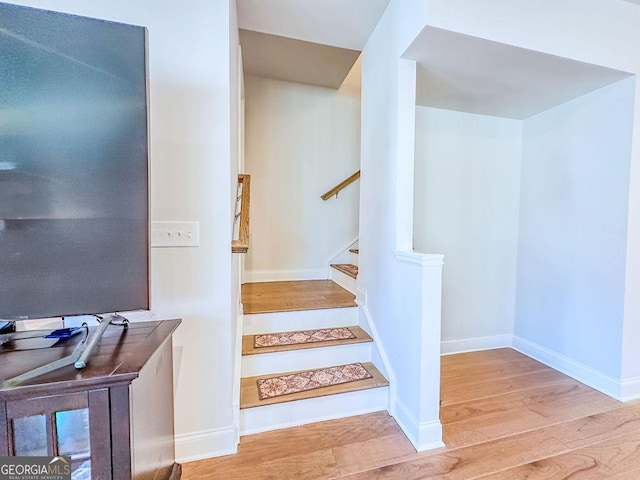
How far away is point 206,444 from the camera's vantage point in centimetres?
147

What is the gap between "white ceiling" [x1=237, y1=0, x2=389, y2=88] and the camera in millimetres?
1874

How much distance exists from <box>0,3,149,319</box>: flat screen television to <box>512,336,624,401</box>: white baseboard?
2.99m

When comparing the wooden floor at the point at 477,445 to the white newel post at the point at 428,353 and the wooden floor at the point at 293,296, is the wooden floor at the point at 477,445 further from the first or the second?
the wooden floor at the point at 293,296

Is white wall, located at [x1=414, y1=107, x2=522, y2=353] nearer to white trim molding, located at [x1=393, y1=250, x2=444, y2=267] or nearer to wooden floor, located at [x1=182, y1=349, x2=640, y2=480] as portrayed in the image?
wooden floor, located at [x1=182, y1=349, x2=640, y2=480]

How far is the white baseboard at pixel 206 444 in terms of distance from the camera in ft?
4.72

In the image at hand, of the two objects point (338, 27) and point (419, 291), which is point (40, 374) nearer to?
point (419, 291)

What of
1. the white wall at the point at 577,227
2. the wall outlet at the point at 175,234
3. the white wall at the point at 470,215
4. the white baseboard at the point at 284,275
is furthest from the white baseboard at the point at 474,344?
the wall outlet at the point at 175,234

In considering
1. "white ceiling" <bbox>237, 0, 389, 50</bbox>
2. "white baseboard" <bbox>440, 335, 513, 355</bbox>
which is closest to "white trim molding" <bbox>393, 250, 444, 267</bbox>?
"white baseboard" <bbox>440, 335, 513, 355</bbox>

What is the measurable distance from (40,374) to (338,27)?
8.21 ft

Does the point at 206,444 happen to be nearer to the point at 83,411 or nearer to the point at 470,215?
the point at 83,411

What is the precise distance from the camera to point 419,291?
1.53 m

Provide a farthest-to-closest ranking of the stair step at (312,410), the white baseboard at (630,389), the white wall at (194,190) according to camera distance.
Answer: the white baseboard at (630,389) → the stair step at (312,410) → the white wall at (194,190)

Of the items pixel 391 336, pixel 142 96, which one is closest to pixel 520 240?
pixel 391 336

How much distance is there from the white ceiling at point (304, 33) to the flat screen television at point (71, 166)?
1.30 meters
